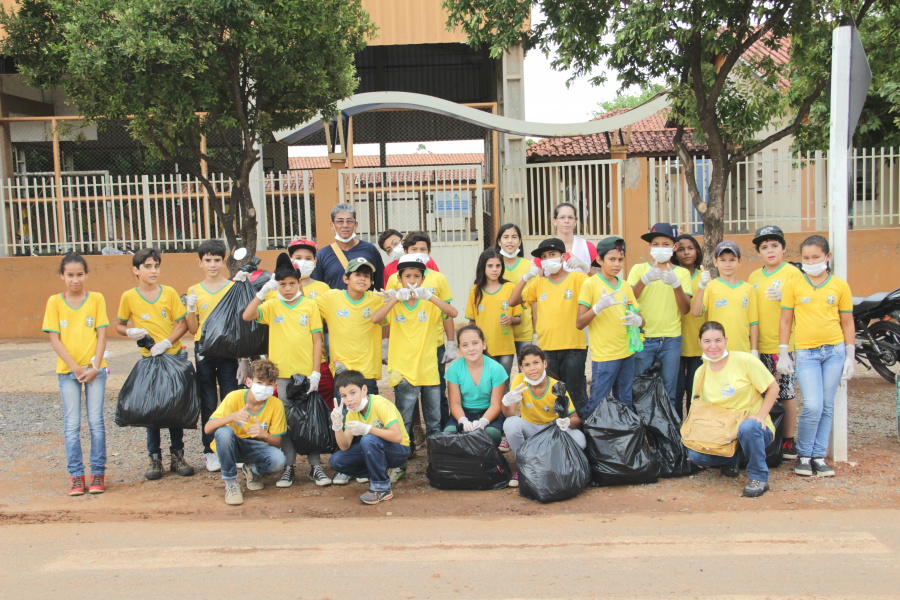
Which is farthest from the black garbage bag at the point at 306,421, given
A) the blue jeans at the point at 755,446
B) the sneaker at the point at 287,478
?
the blue jeans at the point at 755,446

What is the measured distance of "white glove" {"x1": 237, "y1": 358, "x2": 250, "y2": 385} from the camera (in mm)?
5695

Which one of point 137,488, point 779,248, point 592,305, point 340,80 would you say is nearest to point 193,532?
point 137,488

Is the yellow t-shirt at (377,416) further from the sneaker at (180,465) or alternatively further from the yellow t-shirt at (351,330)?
the sneaker at (180,465)

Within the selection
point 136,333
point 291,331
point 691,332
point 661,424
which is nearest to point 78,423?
point 136,333

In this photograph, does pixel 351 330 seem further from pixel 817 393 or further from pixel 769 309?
pixel 817 393

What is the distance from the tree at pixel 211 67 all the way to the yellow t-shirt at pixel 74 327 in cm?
236

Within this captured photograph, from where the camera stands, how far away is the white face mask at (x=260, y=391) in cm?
505

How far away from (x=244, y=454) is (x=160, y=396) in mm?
795

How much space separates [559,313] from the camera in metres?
5.71

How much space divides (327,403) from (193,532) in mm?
1590

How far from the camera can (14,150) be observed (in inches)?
657

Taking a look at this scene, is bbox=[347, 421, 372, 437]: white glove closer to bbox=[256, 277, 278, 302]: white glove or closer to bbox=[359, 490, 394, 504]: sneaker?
bbox=[359, 490, 394, 504]: sneaker

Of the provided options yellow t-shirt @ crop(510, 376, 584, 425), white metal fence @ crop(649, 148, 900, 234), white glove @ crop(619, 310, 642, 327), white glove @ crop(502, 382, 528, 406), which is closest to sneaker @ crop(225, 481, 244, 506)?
white glove @ crop(502, 382, 528, 406)

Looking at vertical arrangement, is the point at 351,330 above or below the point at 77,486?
above
